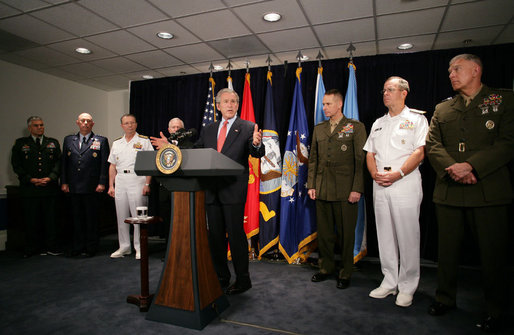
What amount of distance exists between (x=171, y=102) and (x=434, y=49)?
3842 mm

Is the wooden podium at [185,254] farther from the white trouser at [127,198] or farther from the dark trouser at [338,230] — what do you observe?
the white trouser at [127,198]

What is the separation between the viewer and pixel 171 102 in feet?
16.6

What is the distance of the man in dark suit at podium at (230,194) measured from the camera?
2.40 metres

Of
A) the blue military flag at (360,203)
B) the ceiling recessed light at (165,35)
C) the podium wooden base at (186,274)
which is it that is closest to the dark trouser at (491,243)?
the blue military flag at (360,203)

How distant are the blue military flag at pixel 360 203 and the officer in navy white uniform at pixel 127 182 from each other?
7.96 ft

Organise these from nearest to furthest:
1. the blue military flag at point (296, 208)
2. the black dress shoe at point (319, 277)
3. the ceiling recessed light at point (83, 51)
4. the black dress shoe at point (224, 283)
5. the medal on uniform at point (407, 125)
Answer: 1. the medal on uniform at point (407, 125)
2. the black dress shoe at point (224, 283)
3. the black dress shoe at point (319, 277)
4. the blue military flag at point (296, 208)
5. the ceiling recessed light at point (83, 51)

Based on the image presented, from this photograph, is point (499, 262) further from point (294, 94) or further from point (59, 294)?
point (59, 294)

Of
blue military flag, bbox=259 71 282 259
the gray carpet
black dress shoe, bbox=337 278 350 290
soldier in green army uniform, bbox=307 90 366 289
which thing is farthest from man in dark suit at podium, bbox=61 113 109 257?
black dress shoe, bbox=337 278 350 290

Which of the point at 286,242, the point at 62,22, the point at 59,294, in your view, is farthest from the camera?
the point at 286,242

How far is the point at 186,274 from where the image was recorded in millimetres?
1905

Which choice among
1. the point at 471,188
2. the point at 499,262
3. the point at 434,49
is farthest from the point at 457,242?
the point at 434,49

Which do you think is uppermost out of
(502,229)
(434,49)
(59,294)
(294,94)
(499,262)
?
(434,49)

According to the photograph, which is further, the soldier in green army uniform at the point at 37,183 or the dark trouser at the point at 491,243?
the soldier in green army uniform at the point at 37,183

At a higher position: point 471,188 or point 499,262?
point 471,188
